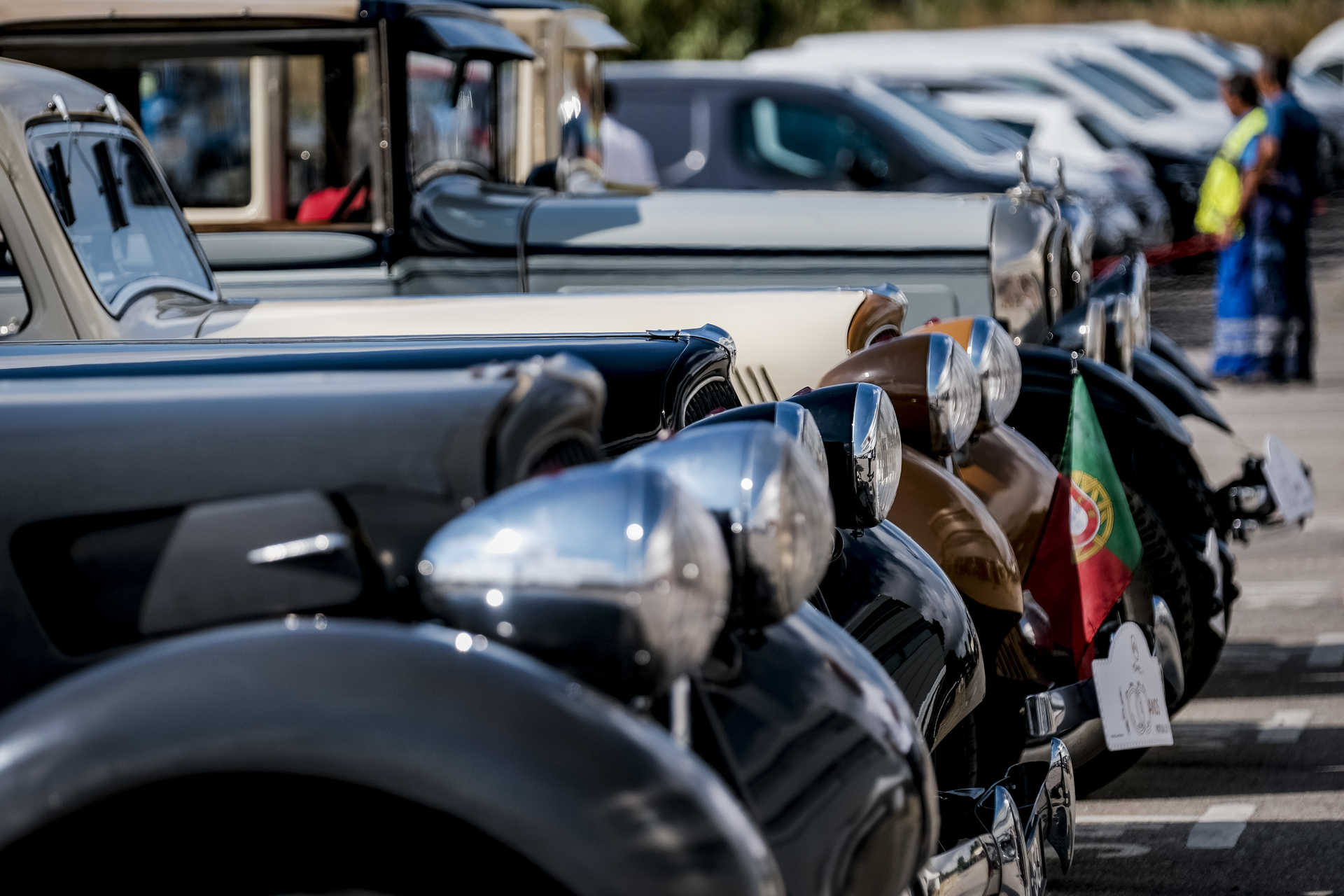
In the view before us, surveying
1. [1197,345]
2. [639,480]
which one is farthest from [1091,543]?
[1197,345]

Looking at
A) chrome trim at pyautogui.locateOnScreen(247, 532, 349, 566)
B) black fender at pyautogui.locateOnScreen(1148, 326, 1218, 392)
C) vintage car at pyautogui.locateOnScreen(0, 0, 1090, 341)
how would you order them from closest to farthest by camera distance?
chrome trim at pyautogui.locateOnScreen(247, 532, 349, 566)
vintage car at pyautogui.locateOnScreen(0, 0, 1090, 341)
black fender at pyautogui.locateOnScreen(1148, 326, 1218, 392)

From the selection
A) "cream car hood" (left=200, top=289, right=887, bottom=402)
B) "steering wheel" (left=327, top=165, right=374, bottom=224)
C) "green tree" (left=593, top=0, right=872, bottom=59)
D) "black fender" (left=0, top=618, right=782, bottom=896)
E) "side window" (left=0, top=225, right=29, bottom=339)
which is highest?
"green tree" (left=593, top=0, right=872, bottom=59)

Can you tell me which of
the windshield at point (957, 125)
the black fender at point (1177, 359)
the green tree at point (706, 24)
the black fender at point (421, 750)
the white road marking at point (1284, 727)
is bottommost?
the white road marking at point (1284, 727)

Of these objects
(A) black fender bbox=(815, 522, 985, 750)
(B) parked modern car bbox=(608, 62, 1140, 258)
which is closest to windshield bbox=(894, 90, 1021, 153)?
(B) parked modern car bbox=(608, 62, 1140, 258)

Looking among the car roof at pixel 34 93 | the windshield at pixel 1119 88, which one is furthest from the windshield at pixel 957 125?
the car roof at pixel 34 93

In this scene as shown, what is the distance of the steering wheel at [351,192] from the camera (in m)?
5.82

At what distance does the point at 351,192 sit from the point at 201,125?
62 centimetres

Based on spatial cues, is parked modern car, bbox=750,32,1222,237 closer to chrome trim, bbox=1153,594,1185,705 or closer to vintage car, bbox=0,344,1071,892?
chrome trim, bbox=1153,594,1185,705

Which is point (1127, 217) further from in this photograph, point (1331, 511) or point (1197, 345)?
point (1331, 511)

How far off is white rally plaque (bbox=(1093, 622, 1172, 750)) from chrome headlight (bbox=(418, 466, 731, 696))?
1.92 meters

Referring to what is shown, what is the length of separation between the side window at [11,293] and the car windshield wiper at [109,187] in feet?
1.09

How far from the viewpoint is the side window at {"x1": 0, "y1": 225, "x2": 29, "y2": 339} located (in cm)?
386

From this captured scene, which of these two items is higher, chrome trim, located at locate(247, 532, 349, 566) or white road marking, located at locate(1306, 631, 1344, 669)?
chrome trim, located at locate(247, 532, 349, 566)

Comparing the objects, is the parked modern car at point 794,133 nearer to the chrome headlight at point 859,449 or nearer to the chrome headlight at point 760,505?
the chrome headlight at point 859,449
